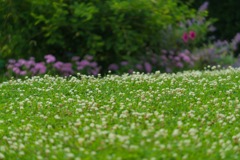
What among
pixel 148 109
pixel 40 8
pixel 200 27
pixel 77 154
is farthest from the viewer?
pixel 200 27

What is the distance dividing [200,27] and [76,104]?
8.41 meters

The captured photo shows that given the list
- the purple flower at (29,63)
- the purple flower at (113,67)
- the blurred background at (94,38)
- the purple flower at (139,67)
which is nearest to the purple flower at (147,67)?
the blurred background at (94,38)

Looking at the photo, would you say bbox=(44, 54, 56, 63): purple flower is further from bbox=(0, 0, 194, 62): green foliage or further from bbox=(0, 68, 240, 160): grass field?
bbox=(0, 68, 240, 160): grass field

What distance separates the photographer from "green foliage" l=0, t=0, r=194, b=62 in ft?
44.5

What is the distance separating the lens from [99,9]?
13.9 meters

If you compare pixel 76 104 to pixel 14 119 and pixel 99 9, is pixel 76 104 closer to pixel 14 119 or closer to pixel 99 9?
pixel 14 119

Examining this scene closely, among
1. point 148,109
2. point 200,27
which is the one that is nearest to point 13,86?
point 148,109

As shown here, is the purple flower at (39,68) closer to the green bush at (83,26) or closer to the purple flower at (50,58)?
the purple flower at (50,58)

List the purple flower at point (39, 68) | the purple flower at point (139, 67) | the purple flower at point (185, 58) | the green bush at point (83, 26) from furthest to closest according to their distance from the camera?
the purple flower at point (185, 58), the purple flower at point (139, 67), the green bush at point (83, 26), the purple flower at point (39, 68)

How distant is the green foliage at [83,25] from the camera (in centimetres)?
1358

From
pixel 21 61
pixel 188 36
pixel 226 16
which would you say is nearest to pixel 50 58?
pixel 21 61

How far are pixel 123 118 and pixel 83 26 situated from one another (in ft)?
22.9

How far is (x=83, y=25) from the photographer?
13664 millimetres

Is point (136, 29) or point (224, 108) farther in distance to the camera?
point (136, 29)
